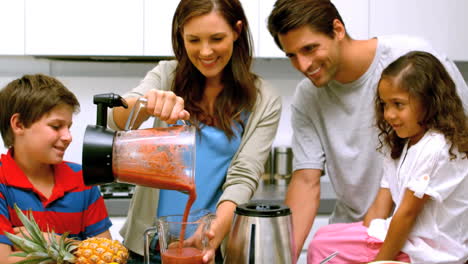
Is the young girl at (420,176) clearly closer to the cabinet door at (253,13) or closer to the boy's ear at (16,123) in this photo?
the boy's ear at (16,123)

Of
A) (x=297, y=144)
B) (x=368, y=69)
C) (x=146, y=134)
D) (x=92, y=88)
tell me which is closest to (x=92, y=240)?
(x=146, y=134)

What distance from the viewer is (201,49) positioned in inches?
53.4

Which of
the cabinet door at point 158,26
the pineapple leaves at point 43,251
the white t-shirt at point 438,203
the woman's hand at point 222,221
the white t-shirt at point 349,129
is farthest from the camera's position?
the cabinet door at point 158,26

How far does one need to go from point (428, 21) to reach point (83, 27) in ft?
5.81

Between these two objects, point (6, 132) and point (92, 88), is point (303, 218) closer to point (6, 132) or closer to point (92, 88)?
point (6, 132)

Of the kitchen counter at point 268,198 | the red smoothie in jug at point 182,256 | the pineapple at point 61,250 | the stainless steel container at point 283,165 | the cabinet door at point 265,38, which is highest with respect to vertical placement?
the cabinet door at point 265,38

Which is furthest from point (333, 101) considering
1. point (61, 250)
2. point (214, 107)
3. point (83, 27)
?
point (83, 27)

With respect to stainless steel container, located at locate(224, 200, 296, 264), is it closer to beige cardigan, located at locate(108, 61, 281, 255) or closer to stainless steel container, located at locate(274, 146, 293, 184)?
beige cardigan, located at locate(108, 61, 281, 255)

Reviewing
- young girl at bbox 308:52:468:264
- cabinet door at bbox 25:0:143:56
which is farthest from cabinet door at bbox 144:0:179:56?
young girl at bbox 308:52:468:264

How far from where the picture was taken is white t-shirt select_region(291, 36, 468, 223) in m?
1.60

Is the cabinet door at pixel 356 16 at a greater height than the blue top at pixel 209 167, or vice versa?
the cabinet door at pixel 356 16

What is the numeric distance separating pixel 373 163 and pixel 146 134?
2.86 feet

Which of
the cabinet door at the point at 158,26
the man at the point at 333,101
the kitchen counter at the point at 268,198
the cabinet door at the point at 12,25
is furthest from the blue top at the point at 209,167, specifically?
the cabinet door at the point at 12,25

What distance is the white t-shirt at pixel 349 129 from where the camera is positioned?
1597 millimetres
